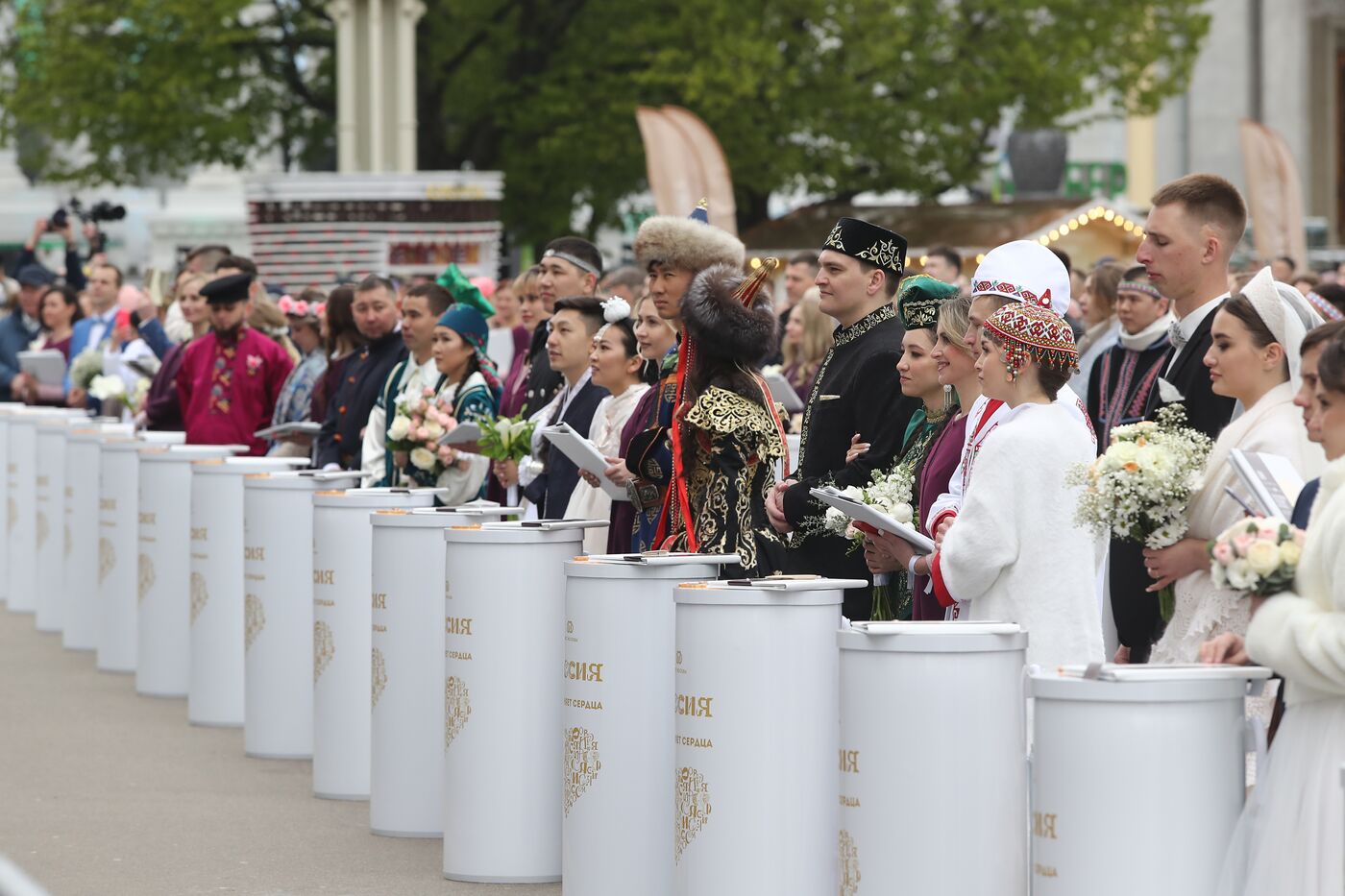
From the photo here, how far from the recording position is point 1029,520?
253 inches

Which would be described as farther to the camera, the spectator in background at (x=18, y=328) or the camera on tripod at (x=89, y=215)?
the spectator in background at (x=18, y=328)

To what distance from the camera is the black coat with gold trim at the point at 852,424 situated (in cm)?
A: 787

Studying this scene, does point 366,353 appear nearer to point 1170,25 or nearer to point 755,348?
point 755,348

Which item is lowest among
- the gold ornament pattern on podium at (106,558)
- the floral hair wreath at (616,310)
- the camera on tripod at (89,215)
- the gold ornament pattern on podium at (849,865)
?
the gold ornament pattern on podium at (849,865)

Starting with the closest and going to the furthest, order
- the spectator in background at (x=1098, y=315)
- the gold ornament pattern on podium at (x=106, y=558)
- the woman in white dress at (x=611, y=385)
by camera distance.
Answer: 1. the woman in white dress at (x=611, y=385)
2. the spectator in background at (x=1098, y=315)
3. the gold ornament pattern on podium at (x=106, y=558)

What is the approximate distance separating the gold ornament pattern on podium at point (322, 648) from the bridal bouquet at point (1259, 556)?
199 inches

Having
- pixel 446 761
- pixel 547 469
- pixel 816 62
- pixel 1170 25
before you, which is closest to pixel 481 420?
pixel 547 469

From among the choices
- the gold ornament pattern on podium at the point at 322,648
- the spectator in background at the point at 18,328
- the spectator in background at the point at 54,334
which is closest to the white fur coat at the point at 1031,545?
the gold ornament pattern on podium at the point at 322,648

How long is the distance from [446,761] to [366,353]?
483 centimetres

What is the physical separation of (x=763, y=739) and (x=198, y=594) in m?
5.79

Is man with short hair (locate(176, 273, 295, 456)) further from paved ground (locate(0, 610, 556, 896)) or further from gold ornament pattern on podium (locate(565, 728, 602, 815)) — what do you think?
gold ornament pattern on podium (locate(565, 728, 602, 815))

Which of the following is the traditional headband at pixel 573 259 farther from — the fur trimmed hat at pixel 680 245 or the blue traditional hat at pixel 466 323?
the fur trimmed hat at pixel 680 245

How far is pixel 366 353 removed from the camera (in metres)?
12.6

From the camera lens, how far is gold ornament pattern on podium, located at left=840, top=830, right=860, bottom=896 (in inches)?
236
